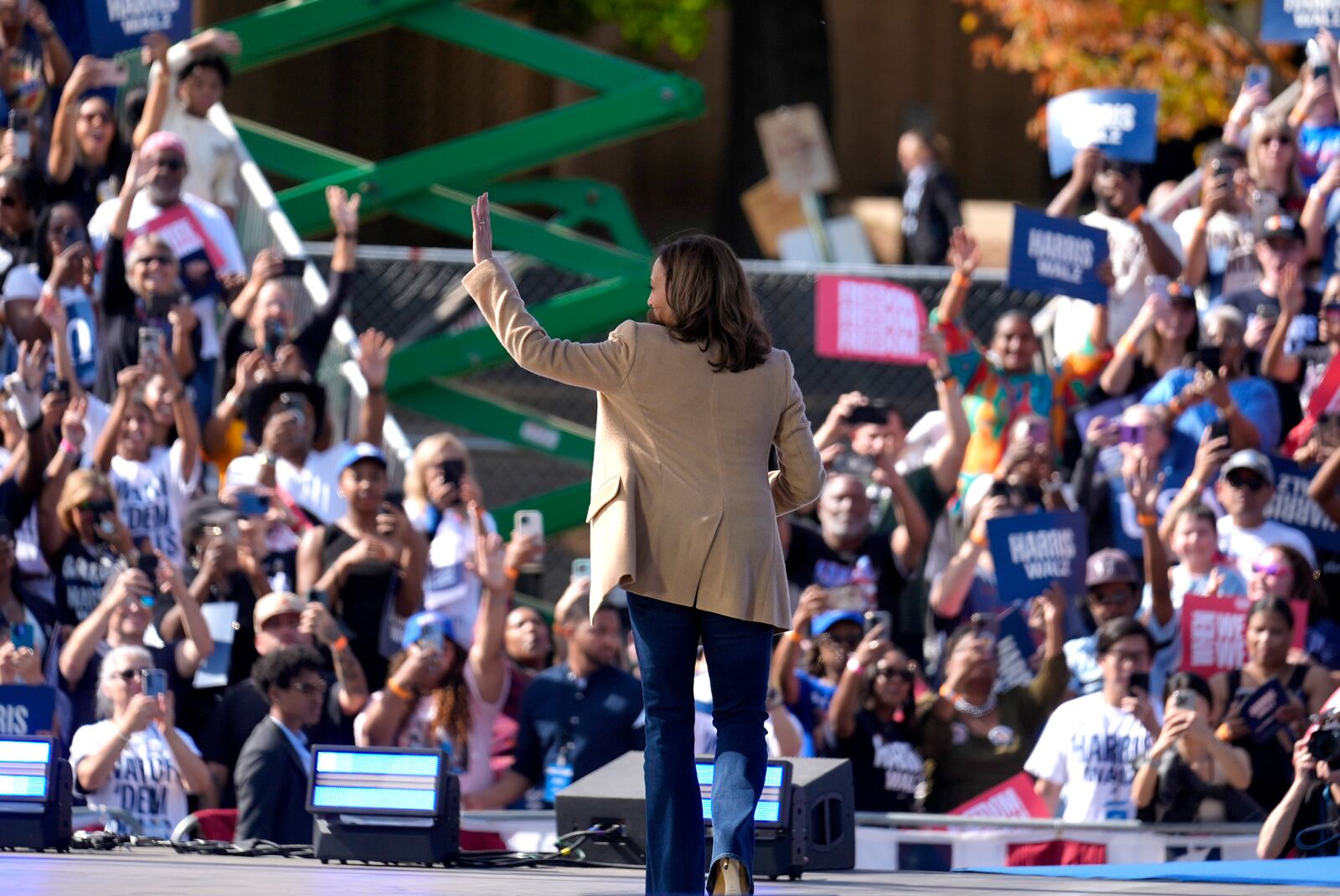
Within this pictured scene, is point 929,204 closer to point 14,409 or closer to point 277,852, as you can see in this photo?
point 14,409

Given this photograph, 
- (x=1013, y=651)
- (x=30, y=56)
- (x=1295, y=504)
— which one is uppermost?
(x=30, y=56)

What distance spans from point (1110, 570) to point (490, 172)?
20.5ft

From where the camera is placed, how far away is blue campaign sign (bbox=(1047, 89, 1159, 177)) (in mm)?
12484

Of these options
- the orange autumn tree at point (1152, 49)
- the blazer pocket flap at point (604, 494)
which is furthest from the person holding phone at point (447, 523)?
the orange autumn tree at point (1152, 49)

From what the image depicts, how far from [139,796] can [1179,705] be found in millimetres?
3773

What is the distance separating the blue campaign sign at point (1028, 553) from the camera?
397 inches

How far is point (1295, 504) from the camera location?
10.7m

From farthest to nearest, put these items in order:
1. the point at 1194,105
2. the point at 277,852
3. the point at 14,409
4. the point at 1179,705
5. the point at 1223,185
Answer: the point at 1194,105, the point at 1223,185, the point at 14,409, the point at 1179,705, the point at 277,852

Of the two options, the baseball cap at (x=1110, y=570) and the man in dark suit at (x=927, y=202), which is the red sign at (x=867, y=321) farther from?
the man in dark suit at (x=927, y=202)

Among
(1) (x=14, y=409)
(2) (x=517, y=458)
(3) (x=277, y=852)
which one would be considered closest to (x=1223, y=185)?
(2) (x=517, y=458)

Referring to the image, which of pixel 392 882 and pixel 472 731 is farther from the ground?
pixel 472 731

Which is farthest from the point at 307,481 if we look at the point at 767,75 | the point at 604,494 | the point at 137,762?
the point at 767,75

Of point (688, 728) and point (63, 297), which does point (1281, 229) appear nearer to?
point (63, 297)

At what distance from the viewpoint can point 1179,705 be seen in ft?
28.1
